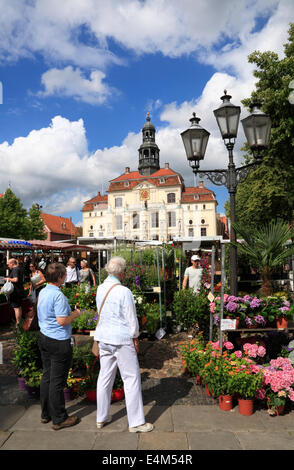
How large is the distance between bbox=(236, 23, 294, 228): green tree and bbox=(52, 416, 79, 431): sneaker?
38.4 ft

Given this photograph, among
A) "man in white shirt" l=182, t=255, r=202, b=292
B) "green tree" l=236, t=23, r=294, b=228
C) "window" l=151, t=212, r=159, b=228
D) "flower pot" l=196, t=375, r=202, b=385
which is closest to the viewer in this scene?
"flower pot" l=196, t=375, r=202, b=385

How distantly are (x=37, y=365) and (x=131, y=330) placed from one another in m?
1.80

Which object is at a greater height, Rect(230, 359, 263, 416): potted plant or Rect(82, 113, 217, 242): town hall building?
Rect(82, 113, 217, 242): town hall building

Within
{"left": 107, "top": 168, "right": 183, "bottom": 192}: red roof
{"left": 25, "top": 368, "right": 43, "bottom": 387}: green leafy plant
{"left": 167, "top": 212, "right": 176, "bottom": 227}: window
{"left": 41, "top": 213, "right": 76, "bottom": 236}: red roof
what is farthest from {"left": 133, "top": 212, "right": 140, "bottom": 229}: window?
{"left": 25, "top": 368, "right": 43, "bottom": 387}: green leafy plant

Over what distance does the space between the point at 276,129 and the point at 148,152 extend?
49277 mm

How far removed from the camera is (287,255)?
4375mm

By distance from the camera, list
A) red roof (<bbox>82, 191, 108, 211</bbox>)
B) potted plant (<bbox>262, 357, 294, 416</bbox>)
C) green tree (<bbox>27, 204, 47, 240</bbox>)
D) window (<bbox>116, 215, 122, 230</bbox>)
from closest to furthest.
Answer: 1. potted plant (<bbox>262, 357, 294, 416</bbox>)
2. green tree (<bbox>27, 204, 47, 240</bbox>)
3. window (<bbox>116, 215, 122, 230</bbox>)
4. red roof (<bbox>82, 191, 108, 211</bbox>)

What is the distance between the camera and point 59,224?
3177 inches

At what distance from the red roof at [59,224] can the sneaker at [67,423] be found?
244 feet

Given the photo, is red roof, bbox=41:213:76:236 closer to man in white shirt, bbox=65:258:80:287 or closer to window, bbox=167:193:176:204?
window, bbox=167:193:176:204

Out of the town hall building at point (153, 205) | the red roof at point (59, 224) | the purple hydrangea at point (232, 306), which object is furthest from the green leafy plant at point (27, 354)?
the red roof at point (59, 224)

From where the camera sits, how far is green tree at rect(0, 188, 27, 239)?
33750mm

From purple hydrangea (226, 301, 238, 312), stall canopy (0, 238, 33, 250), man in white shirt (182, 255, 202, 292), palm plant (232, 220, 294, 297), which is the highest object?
stall canopy (0, 238, 33, 250)

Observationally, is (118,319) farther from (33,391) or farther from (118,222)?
(118,222)
